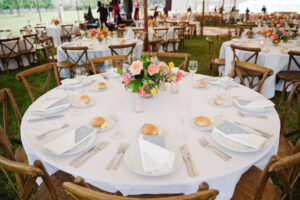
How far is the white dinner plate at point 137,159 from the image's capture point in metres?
0.90

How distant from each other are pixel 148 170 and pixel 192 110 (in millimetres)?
692

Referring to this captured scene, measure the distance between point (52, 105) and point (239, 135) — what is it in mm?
1287

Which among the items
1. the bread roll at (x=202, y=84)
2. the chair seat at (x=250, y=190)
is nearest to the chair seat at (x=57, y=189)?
the chair seat at (x=250, y=190)

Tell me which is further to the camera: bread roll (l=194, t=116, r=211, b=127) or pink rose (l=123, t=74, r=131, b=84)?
pink rose (l=123, t=74, r=131, b=84)

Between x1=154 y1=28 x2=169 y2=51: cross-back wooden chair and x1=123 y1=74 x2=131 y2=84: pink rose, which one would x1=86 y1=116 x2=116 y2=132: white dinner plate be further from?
x1=154 y1=28 x2=169 y2=51: cross-back wooden chair

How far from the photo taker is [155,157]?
940 mm

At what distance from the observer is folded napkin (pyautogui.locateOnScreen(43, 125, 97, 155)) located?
105 centimetres

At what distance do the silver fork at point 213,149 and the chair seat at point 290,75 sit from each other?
2779mm

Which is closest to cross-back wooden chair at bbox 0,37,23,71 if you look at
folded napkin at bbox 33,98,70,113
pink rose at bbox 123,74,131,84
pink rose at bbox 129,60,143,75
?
folded napkin at bbox 33,98,70,113

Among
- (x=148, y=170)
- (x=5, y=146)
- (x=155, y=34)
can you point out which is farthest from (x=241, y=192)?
(x=155, y=34)

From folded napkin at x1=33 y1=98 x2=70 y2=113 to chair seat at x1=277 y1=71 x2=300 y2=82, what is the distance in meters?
3.25

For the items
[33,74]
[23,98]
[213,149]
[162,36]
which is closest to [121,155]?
[213,149]

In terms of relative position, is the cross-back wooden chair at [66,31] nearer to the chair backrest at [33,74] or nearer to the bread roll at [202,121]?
the chair backrest at [33,74]

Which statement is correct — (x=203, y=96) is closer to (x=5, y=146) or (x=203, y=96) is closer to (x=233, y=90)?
(x=233, y=90)
